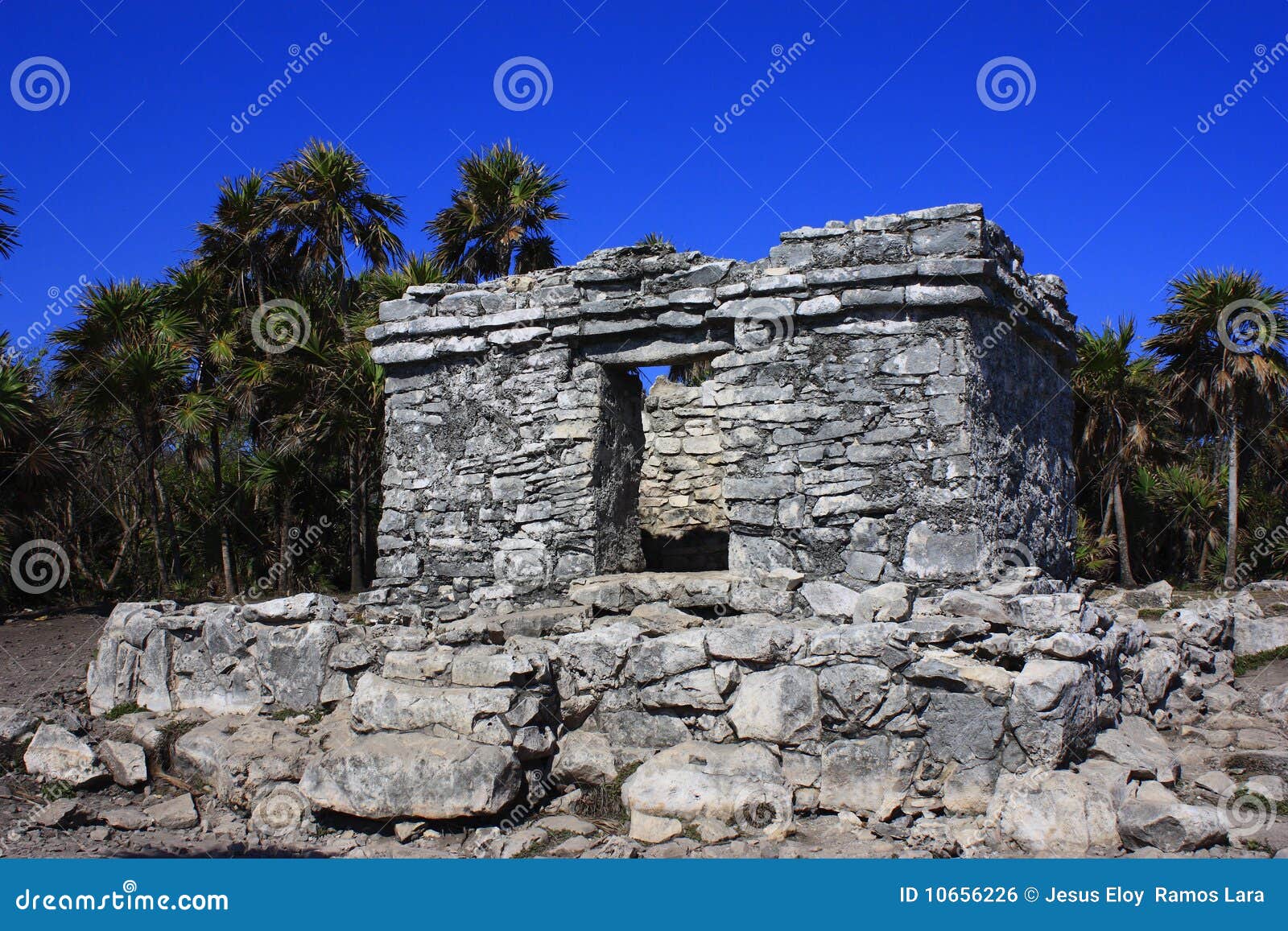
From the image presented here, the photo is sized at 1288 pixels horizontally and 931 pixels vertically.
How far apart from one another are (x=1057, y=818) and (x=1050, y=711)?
2.09 feet

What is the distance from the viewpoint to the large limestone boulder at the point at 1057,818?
5328 millimetres

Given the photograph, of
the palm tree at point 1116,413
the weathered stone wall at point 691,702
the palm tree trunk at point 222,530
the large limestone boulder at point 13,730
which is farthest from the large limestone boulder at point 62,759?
the palm tree at point 1116,413

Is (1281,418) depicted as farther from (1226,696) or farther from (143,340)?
(143,340)

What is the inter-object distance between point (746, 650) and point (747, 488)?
1550 mm

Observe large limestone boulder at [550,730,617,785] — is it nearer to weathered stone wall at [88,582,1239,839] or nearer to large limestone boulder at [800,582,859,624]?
weathered stone wall at [88,582,1239,839]

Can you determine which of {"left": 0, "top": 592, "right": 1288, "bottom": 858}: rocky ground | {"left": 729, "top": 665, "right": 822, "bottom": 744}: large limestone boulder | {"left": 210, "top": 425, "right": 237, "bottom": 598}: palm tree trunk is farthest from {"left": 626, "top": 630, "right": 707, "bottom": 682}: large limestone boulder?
{"left": 210, "top": 425, "right": 237, "bottom": 598}: palm tree trunk

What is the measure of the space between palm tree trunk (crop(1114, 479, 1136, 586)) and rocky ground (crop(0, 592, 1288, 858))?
7664mm

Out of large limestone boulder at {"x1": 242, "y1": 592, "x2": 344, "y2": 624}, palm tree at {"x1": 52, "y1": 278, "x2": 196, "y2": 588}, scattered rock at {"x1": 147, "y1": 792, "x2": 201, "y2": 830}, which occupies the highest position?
palm tree at {"x1": 52, "y1": 278, "x2": 196, "y2": 588}

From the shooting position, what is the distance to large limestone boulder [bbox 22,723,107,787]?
23.3 feet

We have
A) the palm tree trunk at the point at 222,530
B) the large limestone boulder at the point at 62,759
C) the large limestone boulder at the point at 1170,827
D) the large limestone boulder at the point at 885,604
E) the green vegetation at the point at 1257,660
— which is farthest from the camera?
the palm tree trunk at the point at 222,530

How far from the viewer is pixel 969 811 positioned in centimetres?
574

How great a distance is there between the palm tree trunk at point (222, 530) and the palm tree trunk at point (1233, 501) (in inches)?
552

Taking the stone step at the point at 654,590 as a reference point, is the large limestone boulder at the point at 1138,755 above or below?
below

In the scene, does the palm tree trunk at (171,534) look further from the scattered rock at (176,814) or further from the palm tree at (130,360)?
the scattered rock at (176,814)
